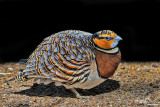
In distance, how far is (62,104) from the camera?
431 cm

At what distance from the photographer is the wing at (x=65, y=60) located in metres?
4.34

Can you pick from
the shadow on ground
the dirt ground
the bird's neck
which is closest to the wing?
the bird's neck

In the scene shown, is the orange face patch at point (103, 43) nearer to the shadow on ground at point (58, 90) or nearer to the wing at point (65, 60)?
the wing at point (65, 60)

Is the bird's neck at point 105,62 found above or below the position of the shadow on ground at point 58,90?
above

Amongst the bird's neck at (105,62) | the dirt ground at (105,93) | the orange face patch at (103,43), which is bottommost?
the dirt ground at (105,93)

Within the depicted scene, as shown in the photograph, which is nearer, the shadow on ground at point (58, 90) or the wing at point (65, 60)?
the wing at point (65, 60)

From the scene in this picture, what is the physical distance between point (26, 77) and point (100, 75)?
119 cm

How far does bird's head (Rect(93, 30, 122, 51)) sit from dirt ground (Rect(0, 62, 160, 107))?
800 millimetres

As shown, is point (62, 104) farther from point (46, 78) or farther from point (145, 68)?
point (145, 68)

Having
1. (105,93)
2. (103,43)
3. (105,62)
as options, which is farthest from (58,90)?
(103,43)

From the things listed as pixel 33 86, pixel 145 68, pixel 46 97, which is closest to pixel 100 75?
pixel 46 97

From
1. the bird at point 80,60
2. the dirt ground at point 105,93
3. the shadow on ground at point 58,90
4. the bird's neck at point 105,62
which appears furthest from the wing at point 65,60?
the shadow on ground at point 58,90

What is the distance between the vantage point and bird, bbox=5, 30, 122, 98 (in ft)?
14.3

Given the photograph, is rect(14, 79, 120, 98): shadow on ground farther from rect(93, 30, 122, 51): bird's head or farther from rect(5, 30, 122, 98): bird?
rect(93, 30, 122, 51): bird's head
